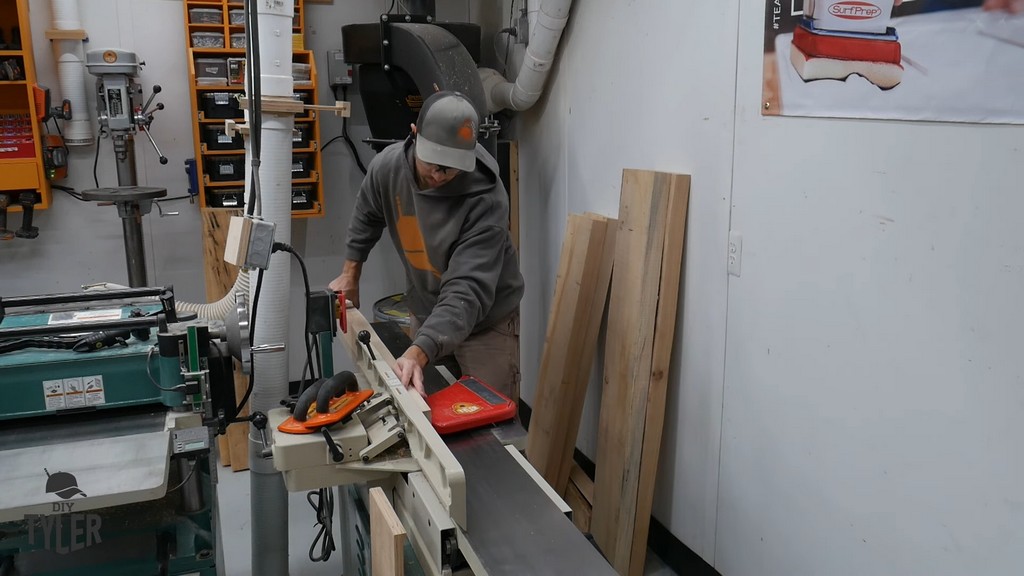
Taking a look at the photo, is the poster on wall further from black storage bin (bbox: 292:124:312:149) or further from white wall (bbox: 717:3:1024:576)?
black storage bin (bbox: 292:124:312:149)

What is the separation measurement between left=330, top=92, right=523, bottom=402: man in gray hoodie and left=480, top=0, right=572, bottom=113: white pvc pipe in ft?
2.44

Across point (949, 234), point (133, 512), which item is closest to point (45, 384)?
point (133, 512)

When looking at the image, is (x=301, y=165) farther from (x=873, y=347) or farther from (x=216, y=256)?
(x=873, y=347)

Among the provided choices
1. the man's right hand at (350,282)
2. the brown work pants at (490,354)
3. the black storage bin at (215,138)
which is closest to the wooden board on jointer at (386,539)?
the brown work pants at (490,354)

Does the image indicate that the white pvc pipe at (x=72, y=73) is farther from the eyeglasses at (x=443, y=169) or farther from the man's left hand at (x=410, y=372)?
the man's left hand at (x=410, y=372)

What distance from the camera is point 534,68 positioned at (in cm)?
283

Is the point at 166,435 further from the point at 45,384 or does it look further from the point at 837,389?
the point at 837,389

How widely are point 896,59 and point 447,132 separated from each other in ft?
3.37

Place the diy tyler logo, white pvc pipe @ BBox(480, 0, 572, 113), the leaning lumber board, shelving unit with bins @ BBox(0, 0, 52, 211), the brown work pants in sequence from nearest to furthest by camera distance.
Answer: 1. the diy tyler logo
2. the leaning lumber board
3. the brown work pants
4. white pvc pipe @ BBox(480, 0, 572, 113)
5. shelving unit with bins @ BBox(0, 0, 52, 211)

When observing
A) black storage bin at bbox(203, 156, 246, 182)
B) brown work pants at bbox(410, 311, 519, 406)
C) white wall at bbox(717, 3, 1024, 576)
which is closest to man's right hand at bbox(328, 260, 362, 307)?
brown work pants at bbox(410, 311, 519, 406)

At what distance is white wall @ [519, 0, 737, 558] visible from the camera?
2.04 m

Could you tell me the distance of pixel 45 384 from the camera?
1513mm

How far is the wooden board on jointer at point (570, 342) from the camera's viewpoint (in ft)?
8.38

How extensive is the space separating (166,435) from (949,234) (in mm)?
1586
